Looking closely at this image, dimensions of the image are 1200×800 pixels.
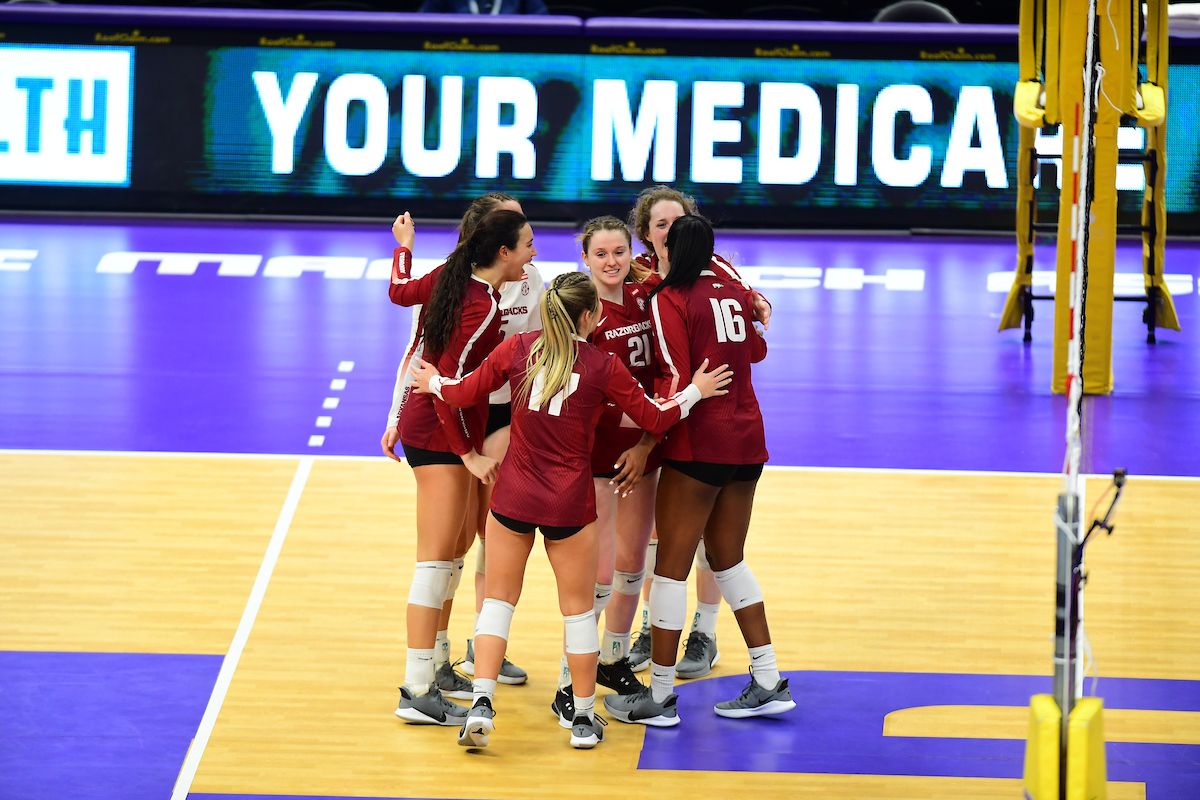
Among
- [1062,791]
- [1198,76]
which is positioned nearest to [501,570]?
[1062,791]

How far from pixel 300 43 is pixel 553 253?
3146mm

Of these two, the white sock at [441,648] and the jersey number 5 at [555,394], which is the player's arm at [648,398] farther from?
the white sock at [441,648]

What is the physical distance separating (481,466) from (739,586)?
1.15 metres

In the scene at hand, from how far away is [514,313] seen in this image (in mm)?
6809

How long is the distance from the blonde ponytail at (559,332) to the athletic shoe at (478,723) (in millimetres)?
1159

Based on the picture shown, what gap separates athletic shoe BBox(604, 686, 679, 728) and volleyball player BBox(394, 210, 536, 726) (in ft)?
2.05

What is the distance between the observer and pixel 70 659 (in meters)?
7.38

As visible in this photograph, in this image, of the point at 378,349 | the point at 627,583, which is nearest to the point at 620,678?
the point at 627,583

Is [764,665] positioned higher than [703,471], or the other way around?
[703,471]

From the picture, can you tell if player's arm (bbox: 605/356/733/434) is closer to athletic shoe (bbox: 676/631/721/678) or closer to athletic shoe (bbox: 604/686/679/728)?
athletic shoe (bbox: 604/686/679/728)

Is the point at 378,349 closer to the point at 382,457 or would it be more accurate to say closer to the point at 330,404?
the point at 330,404

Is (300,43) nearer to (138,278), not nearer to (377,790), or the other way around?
(138,278)

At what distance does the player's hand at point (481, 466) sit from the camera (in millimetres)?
6609

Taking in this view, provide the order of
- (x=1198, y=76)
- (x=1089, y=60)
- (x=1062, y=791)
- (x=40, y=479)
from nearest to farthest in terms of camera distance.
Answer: (x=1062, y=791) → (x=1089, y=60) → (x=40, y=479) → (x=1198, y=76)
